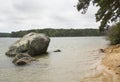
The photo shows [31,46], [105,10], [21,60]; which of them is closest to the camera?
[105,10]

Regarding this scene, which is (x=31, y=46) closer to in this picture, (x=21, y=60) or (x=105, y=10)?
(x=21, y=60)

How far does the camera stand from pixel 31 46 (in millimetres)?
33250

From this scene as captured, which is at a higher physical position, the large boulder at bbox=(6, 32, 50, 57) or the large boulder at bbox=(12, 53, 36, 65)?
the large boulder at bbox=(12, 53, 36, 65)

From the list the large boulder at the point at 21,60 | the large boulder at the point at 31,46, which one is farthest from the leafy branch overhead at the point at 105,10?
the large boulder at the point at 31,46

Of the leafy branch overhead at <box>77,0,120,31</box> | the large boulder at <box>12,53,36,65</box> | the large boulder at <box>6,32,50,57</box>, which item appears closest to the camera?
the leafy branch overhead at <box>77,0,120,31</box>

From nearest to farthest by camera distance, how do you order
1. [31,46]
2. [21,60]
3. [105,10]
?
[105,10] < [21,60] < [31,46]

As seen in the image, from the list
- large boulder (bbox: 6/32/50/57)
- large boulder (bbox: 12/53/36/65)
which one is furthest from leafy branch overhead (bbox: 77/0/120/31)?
large boulder (bbox: 6/32/50/57)

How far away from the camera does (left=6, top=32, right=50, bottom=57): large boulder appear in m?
33.2

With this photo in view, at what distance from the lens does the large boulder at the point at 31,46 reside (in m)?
33.2

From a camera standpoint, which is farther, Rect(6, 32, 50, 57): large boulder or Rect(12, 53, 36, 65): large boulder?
Rect(6, 32, 50, 57): large boulder

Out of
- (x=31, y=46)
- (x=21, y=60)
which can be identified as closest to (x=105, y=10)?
(x=21, y=60)

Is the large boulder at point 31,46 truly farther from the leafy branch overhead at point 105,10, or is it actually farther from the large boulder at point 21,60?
the leafy branch overhead at point 105,10

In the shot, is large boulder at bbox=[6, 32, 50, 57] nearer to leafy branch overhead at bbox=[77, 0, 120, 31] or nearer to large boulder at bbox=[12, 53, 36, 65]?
large boulder at bbox=[12, 53, 36, 65]

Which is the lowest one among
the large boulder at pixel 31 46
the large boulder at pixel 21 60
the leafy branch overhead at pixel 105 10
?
the large boulder at pixel 31 46
